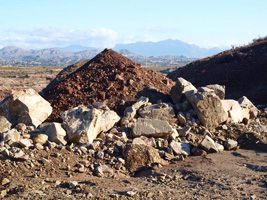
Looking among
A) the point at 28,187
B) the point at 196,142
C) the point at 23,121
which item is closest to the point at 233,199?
the point at 196,142

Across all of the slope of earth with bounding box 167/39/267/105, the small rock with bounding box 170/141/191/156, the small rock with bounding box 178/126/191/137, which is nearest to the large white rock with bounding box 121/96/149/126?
the small rock with bounding box 178/126/191/137

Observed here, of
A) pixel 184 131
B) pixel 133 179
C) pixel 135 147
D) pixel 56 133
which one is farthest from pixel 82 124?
pixel 184 131

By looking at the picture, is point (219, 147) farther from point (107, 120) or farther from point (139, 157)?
point (107, 120)

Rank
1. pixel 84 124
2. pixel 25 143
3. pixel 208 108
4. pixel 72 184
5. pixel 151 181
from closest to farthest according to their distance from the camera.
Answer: pixel 72 184 < pixel 151 181 < pixel 25 143 < pixel 84 124 < pixel 208 108

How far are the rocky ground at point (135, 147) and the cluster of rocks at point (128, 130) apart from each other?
0.03 metres

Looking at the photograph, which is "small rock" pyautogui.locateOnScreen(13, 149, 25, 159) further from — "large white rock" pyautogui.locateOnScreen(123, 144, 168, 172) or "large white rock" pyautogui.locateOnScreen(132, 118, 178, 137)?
"large white rock" pyautogui.locateOnScreen(132, 118, 178, 137)

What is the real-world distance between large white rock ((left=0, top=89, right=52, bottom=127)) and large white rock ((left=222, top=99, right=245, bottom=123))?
5937 millimetres

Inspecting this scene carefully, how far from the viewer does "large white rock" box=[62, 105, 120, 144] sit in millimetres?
7453

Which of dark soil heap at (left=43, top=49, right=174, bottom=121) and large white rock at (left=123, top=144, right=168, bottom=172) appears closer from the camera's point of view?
large white rock at (left=123, top=144, right=168, bottom=172)

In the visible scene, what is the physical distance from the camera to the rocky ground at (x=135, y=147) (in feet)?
18.4

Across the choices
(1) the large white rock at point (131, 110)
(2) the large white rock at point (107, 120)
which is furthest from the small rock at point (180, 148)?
(2) the large white rock at point (107, 120)

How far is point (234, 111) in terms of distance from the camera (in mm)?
9727

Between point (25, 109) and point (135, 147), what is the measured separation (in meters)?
3.63

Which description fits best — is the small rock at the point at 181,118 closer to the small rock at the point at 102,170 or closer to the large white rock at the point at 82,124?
the large white rock at the point at 82,124
